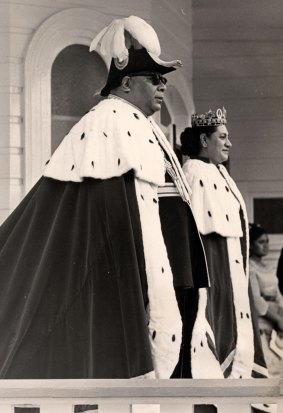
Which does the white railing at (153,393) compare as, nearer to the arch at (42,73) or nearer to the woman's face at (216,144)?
the woman's face at (216,144)

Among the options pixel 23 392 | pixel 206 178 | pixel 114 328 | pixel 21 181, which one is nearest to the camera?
pixel 23 392

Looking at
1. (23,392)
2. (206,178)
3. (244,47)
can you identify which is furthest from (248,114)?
(23,392)

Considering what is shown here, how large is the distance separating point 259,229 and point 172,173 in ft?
13.0

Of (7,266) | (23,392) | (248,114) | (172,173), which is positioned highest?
(248,114)

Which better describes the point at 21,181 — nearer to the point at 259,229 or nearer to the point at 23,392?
the point at 259,229

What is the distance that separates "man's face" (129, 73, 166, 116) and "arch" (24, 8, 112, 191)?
2463mm

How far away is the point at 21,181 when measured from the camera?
8.17 metres

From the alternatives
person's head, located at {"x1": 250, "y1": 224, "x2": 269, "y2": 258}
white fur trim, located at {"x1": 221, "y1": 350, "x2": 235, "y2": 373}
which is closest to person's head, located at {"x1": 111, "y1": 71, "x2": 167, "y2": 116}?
white fur trim, located at {"x1": 221, "y1": 350, "x2": 235, "y2": 373}

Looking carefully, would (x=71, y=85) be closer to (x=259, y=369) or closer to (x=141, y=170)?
(x=259, y=369)

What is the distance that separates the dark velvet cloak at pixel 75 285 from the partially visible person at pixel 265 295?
3.97 meters

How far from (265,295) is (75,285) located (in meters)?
4.60

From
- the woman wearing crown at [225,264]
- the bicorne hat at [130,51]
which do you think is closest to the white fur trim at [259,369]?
the woman wearing crown at [225,264]

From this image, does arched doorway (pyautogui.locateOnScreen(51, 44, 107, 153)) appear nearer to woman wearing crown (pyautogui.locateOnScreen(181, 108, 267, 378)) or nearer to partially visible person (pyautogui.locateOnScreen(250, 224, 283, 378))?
woman wearing crown (pyautogui.locateOnScreen(181, 108, 267, 378))

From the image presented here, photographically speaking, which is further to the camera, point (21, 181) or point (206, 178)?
point (21, 181)
